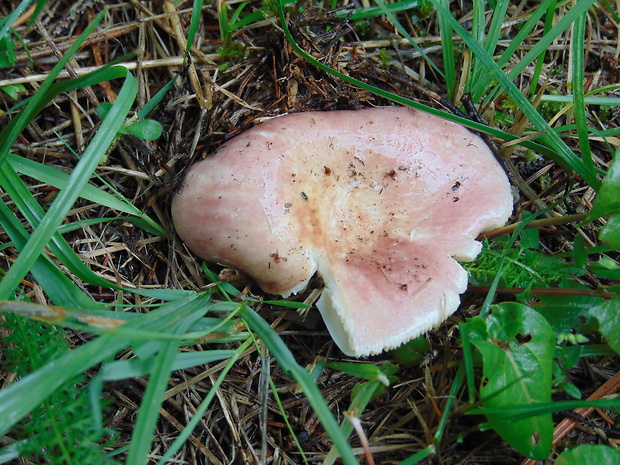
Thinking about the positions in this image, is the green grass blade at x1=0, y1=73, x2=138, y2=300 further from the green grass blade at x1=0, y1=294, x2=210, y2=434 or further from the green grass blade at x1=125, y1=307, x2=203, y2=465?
the green grass blade at x1=125, y1=307, x2=203, y2=465

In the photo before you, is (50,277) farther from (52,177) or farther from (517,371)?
(517,371)

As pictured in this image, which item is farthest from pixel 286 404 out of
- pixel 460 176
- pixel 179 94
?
pixel 179 94

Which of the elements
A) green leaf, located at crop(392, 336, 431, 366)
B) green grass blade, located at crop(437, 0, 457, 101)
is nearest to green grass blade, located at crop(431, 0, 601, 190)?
green grass blade, located at crop(437, 0, 457, 101)

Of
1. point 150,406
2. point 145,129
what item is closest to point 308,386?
point 150,406

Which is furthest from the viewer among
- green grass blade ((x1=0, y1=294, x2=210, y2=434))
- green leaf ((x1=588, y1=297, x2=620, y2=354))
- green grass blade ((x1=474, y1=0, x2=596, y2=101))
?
green grass blade ((x1=474, y1=0, x2=596, y2=101))

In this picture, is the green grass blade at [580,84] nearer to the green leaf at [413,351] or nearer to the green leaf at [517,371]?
the green leaf at [517,371]

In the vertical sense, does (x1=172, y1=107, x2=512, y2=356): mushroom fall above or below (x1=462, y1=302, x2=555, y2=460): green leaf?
above
